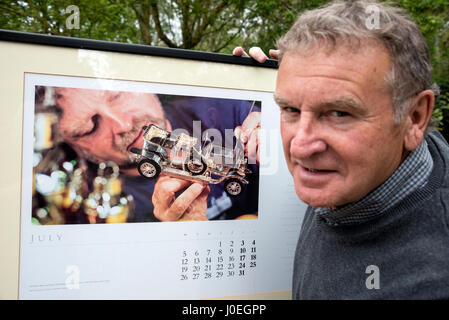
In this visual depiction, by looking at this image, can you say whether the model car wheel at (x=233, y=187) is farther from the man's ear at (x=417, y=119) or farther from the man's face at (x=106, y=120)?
the man's ear at (x=417, y=119)

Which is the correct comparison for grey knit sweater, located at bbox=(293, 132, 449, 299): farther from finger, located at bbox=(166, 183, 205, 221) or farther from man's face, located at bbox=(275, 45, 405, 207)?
finger, located at bbox=(166, 183, 205, 221)

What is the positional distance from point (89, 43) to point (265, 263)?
123cm

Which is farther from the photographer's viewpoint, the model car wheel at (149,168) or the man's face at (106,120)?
the model car wheel at (149,168)

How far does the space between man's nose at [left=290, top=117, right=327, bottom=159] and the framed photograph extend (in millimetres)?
438

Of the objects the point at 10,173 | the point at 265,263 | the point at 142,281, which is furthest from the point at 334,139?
the point at 10,173

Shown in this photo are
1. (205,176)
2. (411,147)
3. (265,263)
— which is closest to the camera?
(411,147)

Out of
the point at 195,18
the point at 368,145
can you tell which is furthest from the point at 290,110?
the point at 195,18

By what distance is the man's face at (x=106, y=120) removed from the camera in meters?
1.34

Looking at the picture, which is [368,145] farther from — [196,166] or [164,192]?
[164,192]

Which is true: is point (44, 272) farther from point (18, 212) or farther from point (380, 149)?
point (380, 149)

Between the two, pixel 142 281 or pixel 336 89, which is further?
pixel 142 281

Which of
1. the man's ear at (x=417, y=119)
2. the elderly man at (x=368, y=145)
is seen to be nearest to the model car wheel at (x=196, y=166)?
the elderly man at (x=368, y=145)

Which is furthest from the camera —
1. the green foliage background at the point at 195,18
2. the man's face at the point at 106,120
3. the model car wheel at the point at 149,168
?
the green foliage background at the point at 195,18

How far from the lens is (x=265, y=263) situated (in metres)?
1.66
